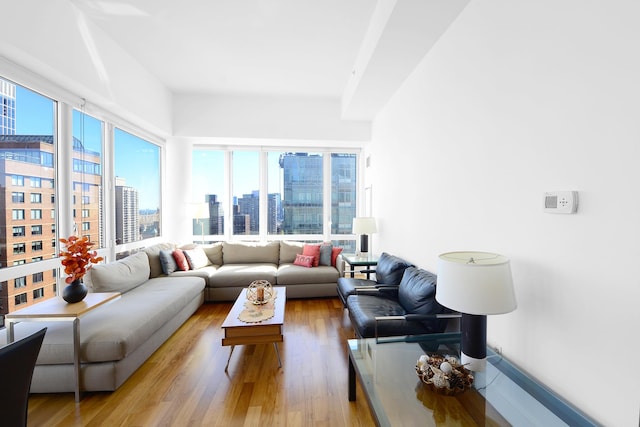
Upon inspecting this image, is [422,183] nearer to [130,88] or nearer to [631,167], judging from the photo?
[631,167]

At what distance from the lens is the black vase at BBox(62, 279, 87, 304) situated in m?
2.16

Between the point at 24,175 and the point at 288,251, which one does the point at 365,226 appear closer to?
the point at 288,251

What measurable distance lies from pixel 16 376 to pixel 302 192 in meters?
4.98

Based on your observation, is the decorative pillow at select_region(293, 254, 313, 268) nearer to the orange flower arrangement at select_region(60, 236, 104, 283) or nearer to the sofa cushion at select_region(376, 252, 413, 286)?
the sofa cushion at select_region(376, 252, 413, 286)

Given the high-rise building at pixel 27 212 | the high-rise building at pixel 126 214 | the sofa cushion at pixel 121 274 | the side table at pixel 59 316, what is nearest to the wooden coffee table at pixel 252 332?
the side table at pixel 59 316

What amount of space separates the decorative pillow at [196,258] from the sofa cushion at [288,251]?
4.30ft

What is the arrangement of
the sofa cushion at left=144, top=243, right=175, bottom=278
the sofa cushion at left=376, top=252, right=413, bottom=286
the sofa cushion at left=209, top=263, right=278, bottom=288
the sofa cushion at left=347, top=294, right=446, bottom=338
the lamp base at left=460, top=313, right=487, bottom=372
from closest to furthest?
the lamp base at left=460, top=313, right=487, bottom=372, the sofa cushion at left=347, top=294, right=446, bottom=338, the sofa cushion at left=376, top=252, right=413, bottom=286, the sofa cushion at left=144, top=243, right=175, bottom=278, the sofa cushion at left=209, top=263, right=278, bottom=288

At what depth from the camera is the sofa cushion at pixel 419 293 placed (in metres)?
2.22

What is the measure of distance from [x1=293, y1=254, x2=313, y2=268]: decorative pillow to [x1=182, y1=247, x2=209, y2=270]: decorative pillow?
60.6 inches

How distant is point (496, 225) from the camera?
1761 mm

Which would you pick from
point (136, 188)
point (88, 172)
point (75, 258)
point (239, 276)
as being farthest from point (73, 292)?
point (136, 188)

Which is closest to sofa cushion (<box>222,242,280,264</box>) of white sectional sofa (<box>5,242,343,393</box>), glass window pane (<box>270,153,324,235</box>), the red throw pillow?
white sectional sofa (<box>5,242,343,393</box>)

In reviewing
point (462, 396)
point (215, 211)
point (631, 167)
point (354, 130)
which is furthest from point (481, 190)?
point (215, 211)

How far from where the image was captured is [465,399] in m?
1.35
